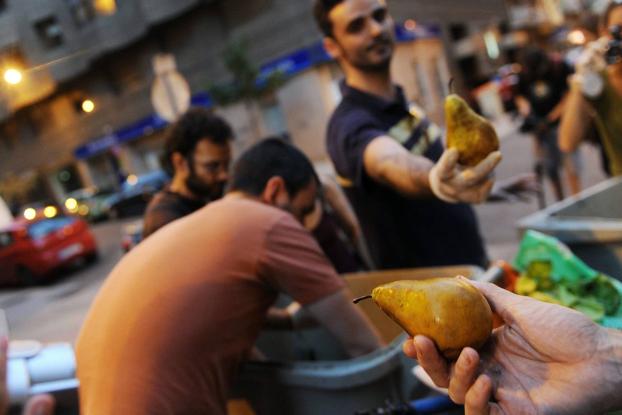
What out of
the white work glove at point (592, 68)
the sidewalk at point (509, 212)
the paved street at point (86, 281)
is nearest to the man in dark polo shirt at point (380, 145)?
the white work glove at point (592, 68)

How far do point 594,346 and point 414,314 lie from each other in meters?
0.31

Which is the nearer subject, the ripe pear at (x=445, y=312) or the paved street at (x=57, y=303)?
the ripe pear at (x=445, y=312)

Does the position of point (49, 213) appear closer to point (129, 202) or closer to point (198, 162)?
point (129, 202)

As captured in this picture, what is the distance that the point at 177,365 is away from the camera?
5.12 ft

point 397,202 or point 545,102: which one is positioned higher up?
point 397,202

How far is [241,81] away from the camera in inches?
682

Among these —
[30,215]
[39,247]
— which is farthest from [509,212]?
[30,215]

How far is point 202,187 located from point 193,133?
1.10 ft

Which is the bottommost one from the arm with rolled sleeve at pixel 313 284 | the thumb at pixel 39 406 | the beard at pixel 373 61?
the arm with rolled sleeve at pixel 313 284

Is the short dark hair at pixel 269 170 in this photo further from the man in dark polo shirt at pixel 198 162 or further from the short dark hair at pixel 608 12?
the short dark hair at pixel 608 12

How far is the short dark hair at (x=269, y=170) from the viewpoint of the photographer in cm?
202

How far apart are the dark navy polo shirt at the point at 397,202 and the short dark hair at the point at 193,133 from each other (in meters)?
0.98

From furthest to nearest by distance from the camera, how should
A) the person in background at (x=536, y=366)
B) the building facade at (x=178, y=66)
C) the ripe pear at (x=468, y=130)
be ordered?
the building facade at (x=178, y=66) < the ripe pear at (x=468, y=130) < the person in background at (x=536, y=366)

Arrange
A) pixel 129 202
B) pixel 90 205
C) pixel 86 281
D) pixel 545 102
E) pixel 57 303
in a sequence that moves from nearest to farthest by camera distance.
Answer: pixel 545 102 → pixel 57 303 → pixel 86 281 → pixel 129 202 → pixel 90 205
